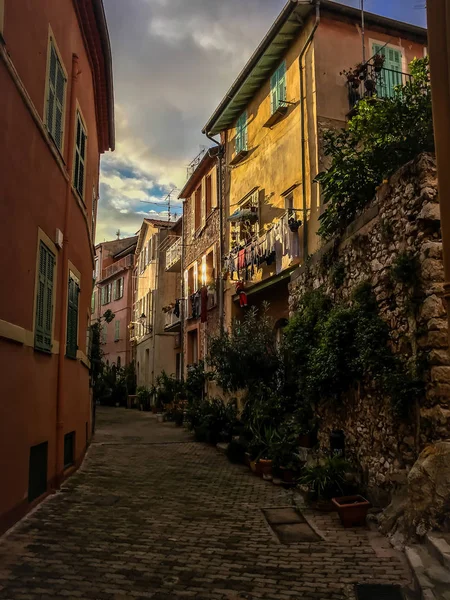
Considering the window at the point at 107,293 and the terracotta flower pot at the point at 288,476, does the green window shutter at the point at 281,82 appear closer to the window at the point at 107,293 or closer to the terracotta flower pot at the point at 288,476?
the terracotta flower pot at the point at 288,476

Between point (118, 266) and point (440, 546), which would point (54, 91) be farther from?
point (118, 266)

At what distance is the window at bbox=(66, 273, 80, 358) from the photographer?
9102mm

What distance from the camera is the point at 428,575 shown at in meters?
4.09

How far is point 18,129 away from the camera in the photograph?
595cm

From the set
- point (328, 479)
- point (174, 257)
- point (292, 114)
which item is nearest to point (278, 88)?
point (292, 114)

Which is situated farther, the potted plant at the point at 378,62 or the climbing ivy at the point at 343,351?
the potted plant at the point at 378,62

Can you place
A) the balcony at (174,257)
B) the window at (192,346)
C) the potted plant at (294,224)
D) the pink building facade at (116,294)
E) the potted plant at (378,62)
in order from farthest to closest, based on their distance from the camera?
the pink building facade at (116,294)
the balcony at (174,257)
the window at (192,346)
the potted plant at (294,224)
the potted plant at (378,62)

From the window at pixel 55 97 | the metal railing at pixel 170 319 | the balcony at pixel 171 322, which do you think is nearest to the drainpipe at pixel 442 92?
the window at pixel 55 97

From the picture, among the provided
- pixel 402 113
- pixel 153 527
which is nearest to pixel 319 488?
pixel 153 527

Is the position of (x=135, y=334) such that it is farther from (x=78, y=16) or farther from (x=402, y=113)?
(x=402, y=113)

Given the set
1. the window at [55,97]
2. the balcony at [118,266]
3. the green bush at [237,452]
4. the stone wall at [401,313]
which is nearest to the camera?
the stone wall at [401,313]

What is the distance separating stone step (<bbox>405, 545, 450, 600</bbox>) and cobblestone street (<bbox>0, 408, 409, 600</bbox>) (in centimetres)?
23

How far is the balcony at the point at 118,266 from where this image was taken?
3656 cm

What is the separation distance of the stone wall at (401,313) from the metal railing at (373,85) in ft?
19.6
